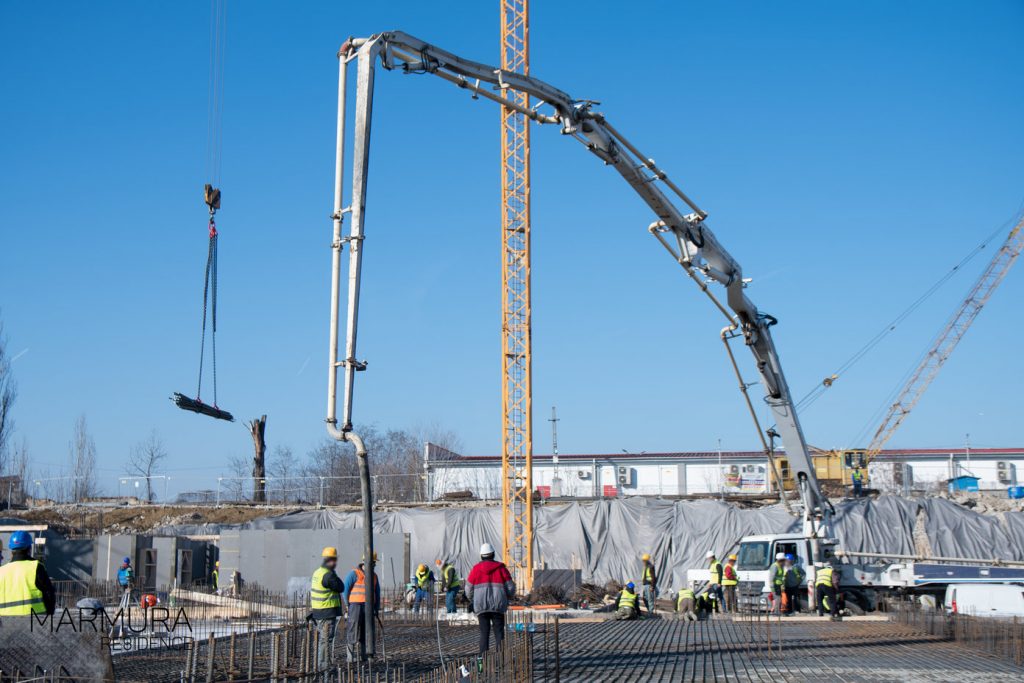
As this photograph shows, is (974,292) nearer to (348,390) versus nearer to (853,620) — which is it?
(853,620)

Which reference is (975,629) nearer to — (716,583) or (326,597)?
(716,583)

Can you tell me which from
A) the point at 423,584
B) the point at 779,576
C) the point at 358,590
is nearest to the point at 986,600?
the point at 779,576

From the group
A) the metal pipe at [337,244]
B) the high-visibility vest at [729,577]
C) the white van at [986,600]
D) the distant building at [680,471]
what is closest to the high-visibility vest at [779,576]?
the high-visibility vest at [729,577]

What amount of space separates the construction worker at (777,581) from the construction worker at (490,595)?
11805mm

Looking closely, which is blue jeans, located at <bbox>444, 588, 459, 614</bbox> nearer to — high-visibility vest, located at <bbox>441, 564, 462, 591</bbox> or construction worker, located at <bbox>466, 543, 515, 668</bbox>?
high-visibility vest, located at <bbox>441, 564, 462, 591</bbox>

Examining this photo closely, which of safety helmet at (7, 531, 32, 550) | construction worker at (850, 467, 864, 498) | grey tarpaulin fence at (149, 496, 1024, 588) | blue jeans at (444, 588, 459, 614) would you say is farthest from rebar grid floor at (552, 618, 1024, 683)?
construction worker at (850, 467, 864, 498)

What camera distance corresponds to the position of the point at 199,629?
21.2 meters

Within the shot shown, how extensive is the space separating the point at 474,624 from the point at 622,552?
16429 mm

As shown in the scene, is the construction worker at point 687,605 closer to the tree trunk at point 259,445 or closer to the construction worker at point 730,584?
the construction worker at point 730,584

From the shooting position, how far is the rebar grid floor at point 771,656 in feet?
39.6

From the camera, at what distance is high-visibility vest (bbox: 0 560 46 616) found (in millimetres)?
8305

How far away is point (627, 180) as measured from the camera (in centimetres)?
1889

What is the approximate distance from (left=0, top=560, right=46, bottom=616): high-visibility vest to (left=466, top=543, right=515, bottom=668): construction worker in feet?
15.7

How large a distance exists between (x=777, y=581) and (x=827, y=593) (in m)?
1.19
